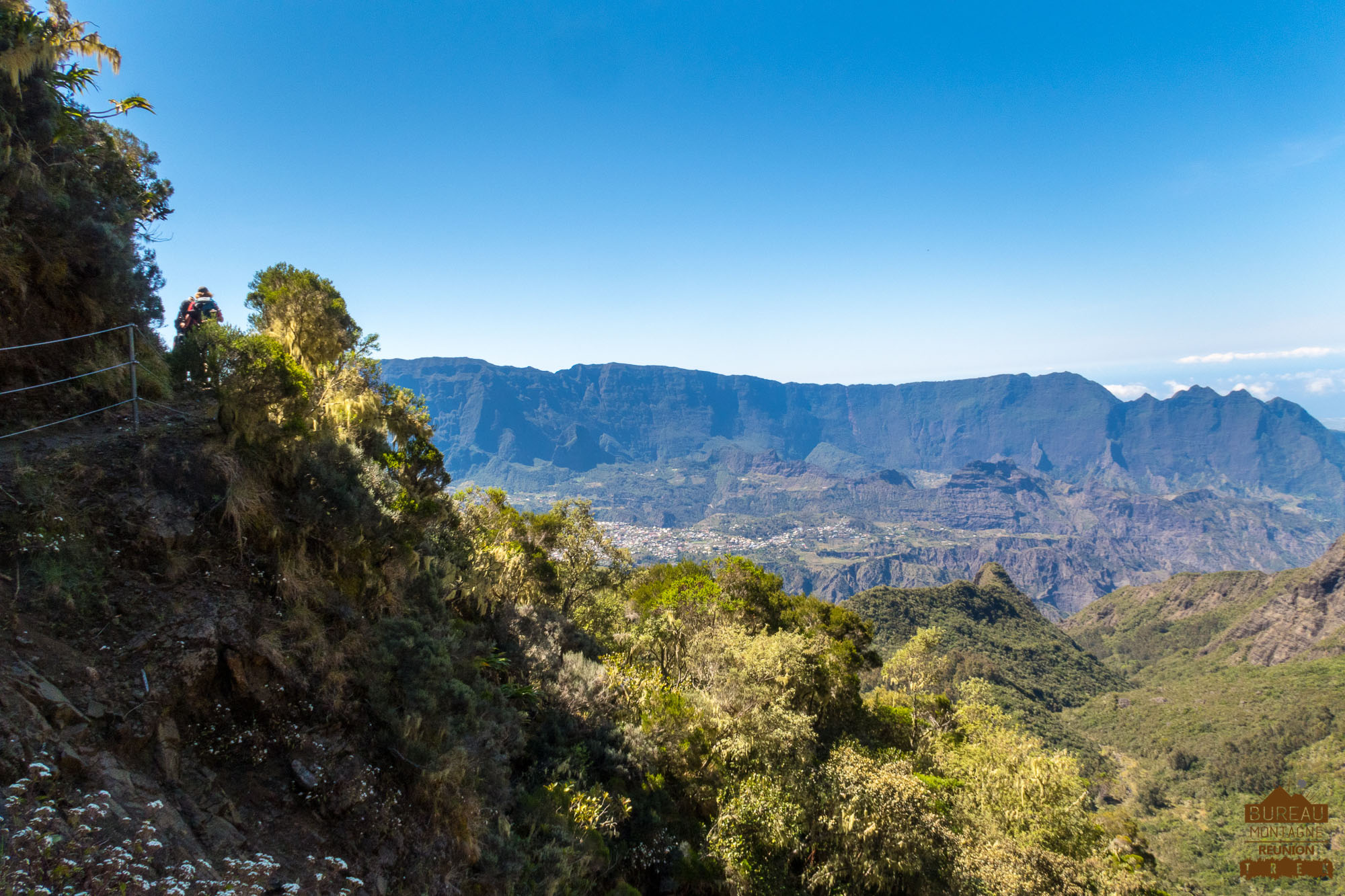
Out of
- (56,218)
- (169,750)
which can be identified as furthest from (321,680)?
(56,218)

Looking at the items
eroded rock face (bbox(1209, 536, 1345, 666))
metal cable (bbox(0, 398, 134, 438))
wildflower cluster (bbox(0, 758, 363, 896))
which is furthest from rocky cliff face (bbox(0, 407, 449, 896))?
eroded rock face (bbox(1209, 536, 1345, 666))

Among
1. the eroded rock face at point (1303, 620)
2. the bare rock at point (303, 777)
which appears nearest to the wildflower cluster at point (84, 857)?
the bare rock at point (303, 777)

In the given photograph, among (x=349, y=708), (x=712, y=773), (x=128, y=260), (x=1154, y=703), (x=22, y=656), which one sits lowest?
(x=1154, y=703)

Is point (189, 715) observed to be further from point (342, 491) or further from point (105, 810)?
point (342, 491)

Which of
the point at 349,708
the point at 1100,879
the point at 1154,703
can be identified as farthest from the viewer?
the point at 1154,703

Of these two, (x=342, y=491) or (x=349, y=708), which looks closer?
(x=349, y=708)

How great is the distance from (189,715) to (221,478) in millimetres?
3439

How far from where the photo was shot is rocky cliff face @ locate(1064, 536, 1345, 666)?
10488 cm

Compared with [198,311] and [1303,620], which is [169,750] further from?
[1303,620]

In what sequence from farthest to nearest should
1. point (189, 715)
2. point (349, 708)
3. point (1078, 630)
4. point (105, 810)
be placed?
point (1078, 630), point (349, 708), point (189, 715), point (105, 810)

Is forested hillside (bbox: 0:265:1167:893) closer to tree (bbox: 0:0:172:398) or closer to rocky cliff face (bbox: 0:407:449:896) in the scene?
rocky cliff face (bbox: 0:407:449:896)

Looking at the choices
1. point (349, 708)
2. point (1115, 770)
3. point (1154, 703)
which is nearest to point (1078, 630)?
point (1154, 703)

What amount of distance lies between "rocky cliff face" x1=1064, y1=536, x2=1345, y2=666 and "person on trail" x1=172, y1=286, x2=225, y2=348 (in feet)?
476

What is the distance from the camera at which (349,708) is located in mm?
7758
